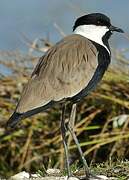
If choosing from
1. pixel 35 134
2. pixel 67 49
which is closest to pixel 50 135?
pixel 35 134

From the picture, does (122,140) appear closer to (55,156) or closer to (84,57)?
(55,156)

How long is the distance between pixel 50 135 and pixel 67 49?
149 inches

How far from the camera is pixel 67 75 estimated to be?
17.4 ft

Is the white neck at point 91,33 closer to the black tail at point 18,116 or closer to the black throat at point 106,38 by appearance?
the black throat at point 106,38

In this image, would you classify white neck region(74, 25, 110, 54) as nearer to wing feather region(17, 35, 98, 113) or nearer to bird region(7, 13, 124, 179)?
bird region(7, 13, 124, 179)

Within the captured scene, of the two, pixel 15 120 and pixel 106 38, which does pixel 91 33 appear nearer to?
pixel 106 38

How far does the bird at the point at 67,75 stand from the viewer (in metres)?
5.20

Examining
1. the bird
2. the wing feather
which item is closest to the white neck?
the bird

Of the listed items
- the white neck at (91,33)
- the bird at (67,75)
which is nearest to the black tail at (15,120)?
the bird at (67,75)

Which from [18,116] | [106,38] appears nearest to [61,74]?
[18,116]

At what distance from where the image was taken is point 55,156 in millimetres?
8898

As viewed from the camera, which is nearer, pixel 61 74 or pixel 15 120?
pixel 15 120

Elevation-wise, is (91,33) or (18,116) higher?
(91,33)

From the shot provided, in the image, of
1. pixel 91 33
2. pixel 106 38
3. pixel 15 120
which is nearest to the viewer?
pixel 15 120
